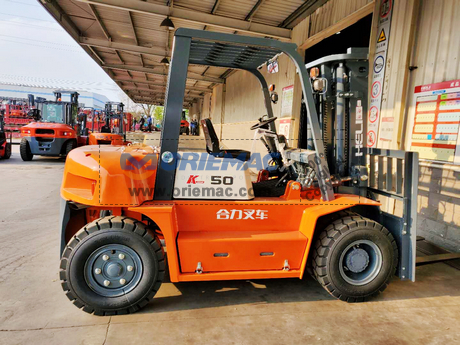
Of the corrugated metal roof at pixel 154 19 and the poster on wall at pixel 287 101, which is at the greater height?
the corrugated metal roof at pixel 154 19

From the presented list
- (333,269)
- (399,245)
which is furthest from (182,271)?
(399,245)

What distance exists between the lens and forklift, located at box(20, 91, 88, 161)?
1327 cm

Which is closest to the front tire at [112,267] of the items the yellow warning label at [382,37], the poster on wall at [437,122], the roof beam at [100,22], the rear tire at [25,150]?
the poster on wall at [437,122]

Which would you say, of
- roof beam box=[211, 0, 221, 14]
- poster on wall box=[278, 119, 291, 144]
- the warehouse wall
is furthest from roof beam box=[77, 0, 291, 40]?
the warehouse wall

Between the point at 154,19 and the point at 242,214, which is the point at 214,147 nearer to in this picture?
the point at 242,214

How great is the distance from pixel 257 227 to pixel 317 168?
0.84 m

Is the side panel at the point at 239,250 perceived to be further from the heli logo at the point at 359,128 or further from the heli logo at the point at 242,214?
the heli logo at the point at 359,128

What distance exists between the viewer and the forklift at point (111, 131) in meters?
14.6

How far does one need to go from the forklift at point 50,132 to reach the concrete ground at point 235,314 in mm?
10642

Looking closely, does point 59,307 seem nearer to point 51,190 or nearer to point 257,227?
point 257,227

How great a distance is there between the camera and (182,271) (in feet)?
9.84

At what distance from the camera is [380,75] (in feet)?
19.0

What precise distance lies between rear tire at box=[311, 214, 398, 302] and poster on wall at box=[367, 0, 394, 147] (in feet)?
9.66

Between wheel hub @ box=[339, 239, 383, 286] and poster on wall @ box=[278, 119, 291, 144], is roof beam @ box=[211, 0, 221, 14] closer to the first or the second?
poster on wall @ box=[278, 119, 291, 144]
